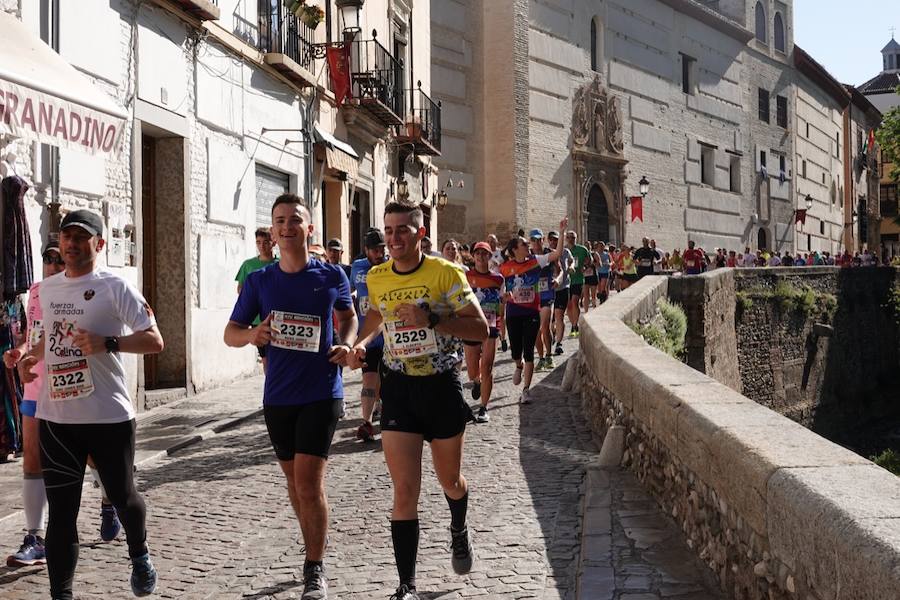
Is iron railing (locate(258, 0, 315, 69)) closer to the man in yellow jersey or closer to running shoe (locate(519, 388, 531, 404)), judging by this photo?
running shoe (locate(519, 388, 531, 404))

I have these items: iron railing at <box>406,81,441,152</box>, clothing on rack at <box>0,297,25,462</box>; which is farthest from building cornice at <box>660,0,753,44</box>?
clothing on rack at <box>0,297,25,462</box>

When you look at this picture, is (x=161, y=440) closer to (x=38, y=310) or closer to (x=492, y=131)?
(x=38, y=310)

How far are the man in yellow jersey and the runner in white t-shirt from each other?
3.25ft

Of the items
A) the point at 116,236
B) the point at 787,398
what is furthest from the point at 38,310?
the point at 787,398

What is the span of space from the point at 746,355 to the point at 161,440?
1631 centimetres

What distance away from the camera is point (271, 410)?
4.69 meters

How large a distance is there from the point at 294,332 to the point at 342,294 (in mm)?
378

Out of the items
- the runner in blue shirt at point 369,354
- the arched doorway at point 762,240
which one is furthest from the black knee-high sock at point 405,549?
the arched doorway at point 762,240

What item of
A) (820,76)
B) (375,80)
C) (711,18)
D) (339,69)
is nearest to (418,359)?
(339,69)

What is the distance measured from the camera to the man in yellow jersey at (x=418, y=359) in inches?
179

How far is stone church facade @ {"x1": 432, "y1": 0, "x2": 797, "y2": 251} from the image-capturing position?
1213 inches

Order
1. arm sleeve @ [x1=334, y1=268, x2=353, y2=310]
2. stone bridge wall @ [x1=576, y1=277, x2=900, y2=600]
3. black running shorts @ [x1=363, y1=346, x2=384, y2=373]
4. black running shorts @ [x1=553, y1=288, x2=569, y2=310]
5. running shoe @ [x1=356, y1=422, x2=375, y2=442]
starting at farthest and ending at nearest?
black running shorts @ [x1=553, y1=288, x2=569, y2=310]
black running shorts @ [x1=363, y1=346, x2=384, y2=373]
running shoe @ [x1=356, y1=422, x2=375, y2=442]
arm sleeve @ [x1=334, y1=268, x2=353, y2=310]
stone bridge wall @ [x1=576, y1=277, x2=900, y2=600]

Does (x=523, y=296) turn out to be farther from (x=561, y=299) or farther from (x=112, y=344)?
(x=112, y=344)

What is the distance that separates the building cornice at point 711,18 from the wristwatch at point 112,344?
3749 cm
